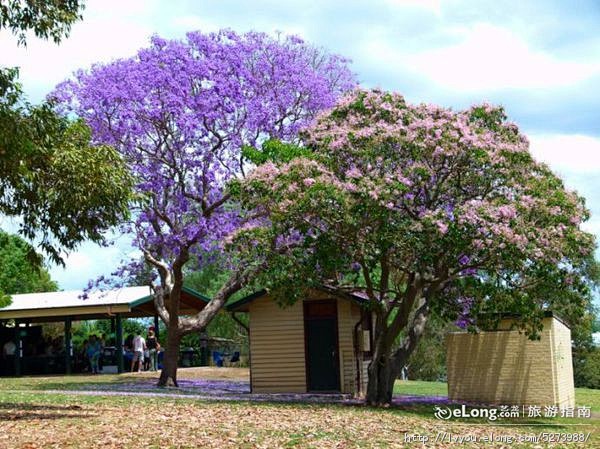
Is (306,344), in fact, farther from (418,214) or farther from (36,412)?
(36,412)

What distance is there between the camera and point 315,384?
25.0m

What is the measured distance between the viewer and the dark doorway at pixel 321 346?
24953 mm

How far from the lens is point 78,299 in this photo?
108 ft

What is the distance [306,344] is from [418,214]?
748 centimetres

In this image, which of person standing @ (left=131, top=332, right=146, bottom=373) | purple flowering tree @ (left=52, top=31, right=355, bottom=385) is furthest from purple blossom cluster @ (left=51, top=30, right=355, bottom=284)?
person standing @ (left=131, top=332, right=146, bottom=373)

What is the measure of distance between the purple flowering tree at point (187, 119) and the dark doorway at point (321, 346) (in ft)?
7.17

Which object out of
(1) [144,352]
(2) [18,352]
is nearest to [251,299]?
(1) [144,352]

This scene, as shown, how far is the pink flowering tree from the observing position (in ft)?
59.7

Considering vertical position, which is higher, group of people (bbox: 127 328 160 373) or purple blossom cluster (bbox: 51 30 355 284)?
purple blossom cluster (bbox: 51 30 355 284)

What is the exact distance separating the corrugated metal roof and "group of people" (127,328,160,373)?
65.1 inches

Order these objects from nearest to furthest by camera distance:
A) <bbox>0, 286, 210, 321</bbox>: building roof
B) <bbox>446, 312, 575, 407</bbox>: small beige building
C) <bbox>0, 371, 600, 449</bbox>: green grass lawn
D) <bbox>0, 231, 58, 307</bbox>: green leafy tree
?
<bbox>0, 371, 600, 449</bbox>: green grass lawn
<bbox>446, 312, 575, 407</bbox>: small beige building
<bbox>0, 286, 210, 321</bbox>: building roof
<bbox>0, 231, 58, 307</bbox>: green leafy tree

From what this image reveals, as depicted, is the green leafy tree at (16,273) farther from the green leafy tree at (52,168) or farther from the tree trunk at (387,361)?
the green leafy tree at (52,168)

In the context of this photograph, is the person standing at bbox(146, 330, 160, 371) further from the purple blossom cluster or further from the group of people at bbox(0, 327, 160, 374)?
the purple blossom cluster

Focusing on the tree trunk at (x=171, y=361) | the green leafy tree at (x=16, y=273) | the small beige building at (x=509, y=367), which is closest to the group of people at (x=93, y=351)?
the tree trunk at (x=171, y=361)
